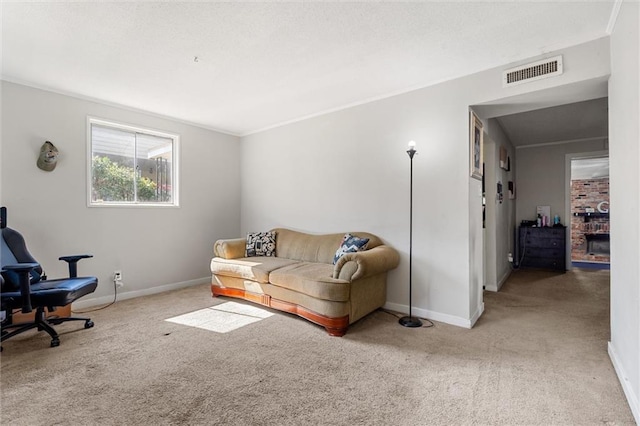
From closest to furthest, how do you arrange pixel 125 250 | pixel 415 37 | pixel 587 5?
pixel 587 5, pixel 415 37, pixel 125 250

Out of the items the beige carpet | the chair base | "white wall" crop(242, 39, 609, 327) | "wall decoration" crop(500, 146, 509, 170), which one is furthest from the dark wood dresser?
the chair base

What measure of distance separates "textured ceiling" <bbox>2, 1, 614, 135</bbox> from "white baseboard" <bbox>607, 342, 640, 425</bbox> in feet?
7.81

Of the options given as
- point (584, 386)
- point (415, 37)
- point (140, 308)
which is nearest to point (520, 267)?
point (584, 386)

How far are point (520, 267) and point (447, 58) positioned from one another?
495cm

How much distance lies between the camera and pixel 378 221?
355 cm

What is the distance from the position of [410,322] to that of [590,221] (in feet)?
21.4

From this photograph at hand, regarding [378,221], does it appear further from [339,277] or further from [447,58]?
[447,58]

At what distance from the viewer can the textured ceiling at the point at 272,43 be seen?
2025 millimetres

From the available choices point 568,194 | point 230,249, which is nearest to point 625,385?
point 230,249

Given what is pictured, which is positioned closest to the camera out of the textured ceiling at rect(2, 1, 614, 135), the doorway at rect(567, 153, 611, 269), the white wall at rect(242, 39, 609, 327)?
the textured ceiling at rect(2, 1, 614, 135)

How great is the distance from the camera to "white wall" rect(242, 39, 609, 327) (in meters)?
2.92

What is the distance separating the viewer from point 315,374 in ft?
6.79

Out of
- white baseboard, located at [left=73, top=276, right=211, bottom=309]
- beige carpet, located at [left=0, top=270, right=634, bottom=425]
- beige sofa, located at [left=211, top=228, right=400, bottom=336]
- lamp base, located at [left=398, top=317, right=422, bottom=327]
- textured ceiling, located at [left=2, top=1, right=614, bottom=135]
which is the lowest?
beige carpet, located at [left=0, top=270, right=634, bottom=425]

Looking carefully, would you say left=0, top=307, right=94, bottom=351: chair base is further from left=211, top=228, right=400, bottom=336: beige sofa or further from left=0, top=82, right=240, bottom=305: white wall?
left=211, top=228, right=400, bottom=336: beige sofa
